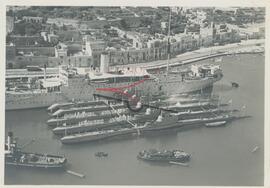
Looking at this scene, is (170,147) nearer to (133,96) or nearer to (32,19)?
(133,96)

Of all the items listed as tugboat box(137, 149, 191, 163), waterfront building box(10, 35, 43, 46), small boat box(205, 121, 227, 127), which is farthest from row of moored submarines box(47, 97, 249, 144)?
waterfront building box(10, 35, 43, 46)

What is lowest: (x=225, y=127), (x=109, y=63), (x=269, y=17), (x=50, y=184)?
(x=50, y=184)

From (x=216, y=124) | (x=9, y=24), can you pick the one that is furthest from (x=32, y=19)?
(x=216, y=124)

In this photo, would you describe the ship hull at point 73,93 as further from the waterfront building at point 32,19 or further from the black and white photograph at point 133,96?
the waterfront building at point 32,19

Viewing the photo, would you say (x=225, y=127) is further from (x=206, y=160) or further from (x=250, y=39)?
(x=250, y=39)

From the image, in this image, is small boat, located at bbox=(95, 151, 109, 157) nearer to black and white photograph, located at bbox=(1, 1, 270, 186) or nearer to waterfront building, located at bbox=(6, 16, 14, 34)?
black and white photograph, located at bbox=(1, 1, 270, 186)

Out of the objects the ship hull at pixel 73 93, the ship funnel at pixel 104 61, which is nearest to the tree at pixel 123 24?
the ship funnel at pixel 104 61

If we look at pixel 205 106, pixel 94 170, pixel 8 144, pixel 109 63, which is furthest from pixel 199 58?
pixel 8 144
